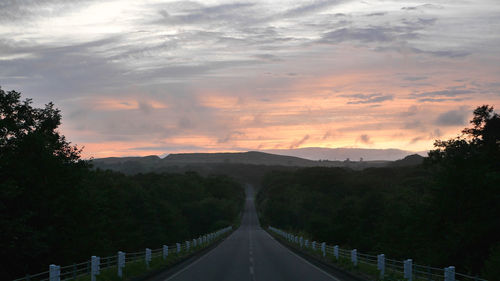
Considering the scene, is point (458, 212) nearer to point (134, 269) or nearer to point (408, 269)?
point (408, 269)

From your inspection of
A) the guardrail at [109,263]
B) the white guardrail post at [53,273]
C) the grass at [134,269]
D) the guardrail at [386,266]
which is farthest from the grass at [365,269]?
the white guardrail post at [53,273]

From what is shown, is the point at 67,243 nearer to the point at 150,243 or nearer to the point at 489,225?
the point at 489,225

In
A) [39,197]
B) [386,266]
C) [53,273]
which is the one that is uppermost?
[39,197]

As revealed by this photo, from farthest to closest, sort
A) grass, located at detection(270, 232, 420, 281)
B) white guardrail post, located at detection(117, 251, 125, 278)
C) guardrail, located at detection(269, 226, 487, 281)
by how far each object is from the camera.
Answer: white guardrail post, located at detection(117, 251, 125, 278)
grass, located at detection(270, 232, 420, 281)
guardrail, located at detection(269, 226, 487, 281)

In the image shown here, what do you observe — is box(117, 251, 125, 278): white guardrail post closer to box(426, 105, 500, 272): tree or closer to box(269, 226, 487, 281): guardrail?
box(269, 226, 487, 281): guardrail

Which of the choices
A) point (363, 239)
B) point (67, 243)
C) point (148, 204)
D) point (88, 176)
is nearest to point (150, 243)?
point (148, 204)

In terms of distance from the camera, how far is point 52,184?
38.2 m

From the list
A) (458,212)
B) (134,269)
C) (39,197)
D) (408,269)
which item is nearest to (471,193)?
(458,212)

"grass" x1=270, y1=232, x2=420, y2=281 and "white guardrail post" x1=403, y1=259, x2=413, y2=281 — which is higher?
"white guardrail post" x1=403, y1=259, x2=413, y2=281

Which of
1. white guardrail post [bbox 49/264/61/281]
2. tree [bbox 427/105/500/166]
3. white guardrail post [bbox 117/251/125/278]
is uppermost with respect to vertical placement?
tree [bbox 427/105/500/166]

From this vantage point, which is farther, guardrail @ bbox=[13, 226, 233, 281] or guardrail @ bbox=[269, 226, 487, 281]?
guardrail @ bbox=[269, 226, 487, 281]

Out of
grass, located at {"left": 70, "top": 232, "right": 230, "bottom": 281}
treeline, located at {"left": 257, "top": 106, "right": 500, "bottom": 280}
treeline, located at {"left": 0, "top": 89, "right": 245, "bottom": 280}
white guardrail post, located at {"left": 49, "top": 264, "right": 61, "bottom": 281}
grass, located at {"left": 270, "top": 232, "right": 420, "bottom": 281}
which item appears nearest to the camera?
white guardrail post, located at {"left": 49, "top": 264, "right": 61, "bottom": 281}

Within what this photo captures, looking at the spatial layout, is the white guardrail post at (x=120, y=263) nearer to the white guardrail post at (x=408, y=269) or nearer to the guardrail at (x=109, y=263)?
the guardrail at (x=109, y=263)

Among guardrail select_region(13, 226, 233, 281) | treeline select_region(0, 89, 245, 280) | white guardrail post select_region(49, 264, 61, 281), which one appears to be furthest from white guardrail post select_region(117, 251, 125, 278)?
treeline select_region(0, 89, 245, 280)
